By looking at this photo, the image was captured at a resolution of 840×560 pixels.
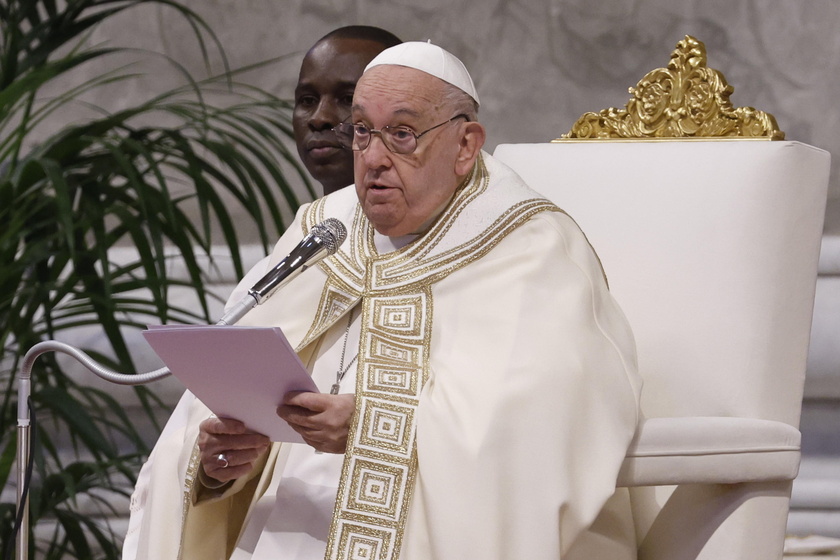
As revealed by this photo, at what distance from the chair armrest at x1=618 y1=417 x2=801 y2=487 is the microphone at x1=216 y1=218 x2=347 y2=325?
24.4 inches

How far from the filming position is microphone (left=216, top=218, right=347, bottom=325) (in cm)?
179

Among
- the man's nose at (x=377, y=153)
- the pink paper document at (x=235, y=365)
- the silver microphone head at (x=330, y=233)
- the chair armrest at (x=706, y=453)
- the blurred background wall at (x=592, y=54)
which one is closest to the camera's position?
the pink paper document at (x=235, y=365)

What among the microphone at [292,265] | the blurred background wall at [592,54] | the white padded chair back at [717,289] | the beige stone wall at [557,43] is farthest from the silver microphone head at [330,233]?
the blurred background wall at [592,54]

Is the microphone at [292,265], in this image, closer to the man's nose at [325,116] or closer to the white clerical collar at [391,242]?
the white clerical collar at [391,242]

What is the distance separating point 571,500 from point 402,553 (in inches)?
11.7

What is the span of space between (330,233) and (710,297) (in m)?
0.85

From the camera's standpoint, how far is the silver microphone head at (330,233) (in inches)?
74.9

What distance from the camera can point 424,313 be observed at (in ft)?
7.09

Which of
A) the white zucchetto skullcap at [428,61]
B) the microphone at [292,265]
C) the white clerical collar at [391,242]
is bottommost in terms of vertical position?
the microphone at [292,265]

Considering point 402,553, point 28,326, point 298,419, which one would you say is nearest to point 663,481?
point 402,553

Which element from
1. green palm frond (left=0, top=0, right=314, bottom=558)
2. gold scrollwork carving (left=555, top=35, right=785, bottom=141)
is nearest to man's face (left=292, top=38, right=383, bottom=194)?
green palm frond (left=0, top=0, right=314, bottom=558)

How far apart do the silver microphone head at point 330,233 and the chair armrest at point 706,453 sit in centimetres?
61

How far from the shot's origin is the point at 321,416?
6.46 ft

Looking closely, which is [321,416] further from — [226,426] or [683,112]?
[683,112]
